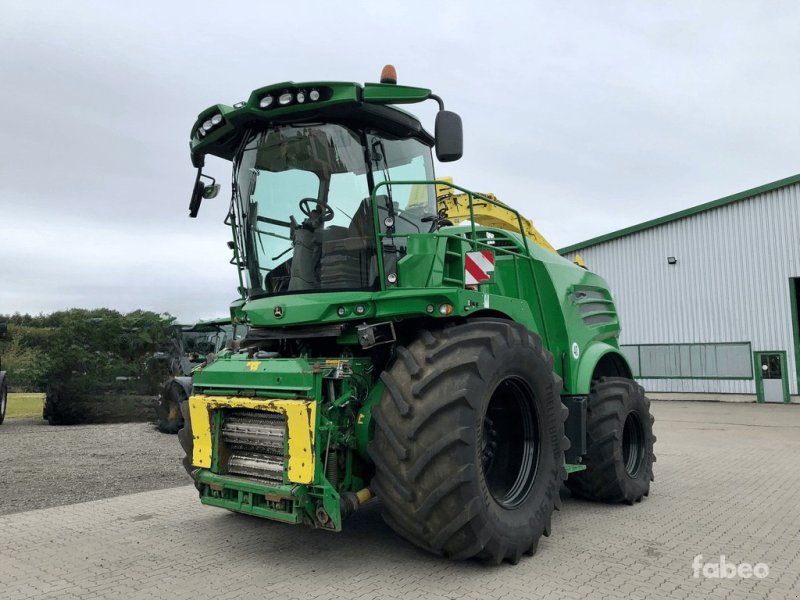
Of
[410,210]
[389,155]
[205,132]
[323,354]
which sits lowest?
[323,354]

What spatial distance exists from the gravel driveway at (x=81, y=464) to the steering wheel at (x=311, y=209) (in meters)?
4.11

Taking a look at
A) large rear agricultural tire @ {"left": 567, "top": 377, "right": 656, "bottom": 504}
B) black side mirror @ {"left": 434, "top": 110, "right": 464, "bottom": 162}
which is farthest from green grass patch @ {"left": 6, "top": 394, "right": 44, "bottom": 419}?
black side mirror @ {"left": 434, "top": 110, "right": 464, "bottom": 162}

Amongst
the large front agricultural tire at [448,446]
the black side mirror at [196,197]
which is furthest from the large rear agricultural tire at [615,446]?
the black side mirror at [196,197]

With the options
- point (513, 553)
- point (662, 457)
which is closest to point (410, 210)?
point (513, 553)

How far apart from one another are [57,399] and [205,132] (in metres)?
11.4

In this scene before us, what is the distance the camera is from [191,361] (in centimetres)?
1312

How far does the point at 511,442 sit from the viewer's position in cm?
495

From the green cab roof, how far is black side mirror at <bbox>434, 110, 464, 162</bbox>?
1874cm

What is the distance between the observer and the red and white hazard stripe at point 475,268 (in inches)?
196

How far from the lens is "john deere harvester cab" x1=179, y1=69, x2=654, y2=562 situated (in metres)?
3.90

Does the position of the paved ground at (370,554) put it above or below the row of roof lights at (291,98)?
below

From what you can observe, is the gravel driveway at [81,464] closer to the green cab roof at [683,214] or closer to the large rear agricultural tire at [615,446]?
the large rear agricultural tire at [615,446]

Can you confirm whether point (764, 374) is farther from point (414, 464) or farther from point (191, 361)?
point (414, 464)

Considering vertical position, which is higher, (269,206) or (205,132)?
(205,132)
